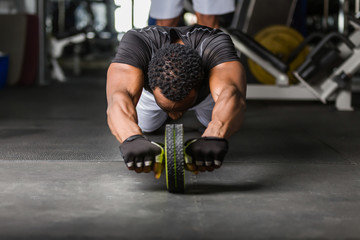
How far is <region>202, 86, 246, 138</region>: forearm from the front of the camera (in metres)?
1.38

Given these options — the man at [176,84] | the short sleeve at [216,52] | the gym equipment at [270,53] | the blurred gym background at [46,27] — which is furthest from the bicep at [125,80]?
the gym equipment at [270,53]

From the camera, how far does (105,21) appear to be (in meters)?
11.2

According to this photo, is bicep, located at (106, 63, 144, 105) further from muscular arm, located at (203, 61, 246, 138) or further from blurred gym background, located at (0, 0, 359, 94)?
blurred gym background, located at (0, 0, 359, 94)

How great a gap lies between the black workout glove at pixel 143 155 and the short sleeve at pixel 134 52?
33 cm

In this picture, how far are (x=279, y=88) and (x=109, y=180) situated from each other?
2229mm

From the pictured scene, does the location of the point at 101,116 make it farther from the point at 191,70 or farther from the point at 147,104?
the point at 191,70

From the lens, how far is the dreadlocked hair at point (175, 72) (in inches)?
54.9

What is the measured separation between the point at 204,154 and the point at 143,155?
16 cm

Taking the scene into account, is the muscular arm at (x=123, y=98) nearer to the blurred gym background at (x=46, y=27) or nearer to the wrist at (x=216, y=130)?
the wrist at (x=216, y=130)

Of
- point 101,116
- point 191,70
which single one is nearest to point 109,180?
point 191,70

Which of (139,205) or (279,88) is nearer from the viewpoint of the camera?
(139,205)

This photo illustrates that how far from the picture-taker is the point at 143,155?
4.09 feet

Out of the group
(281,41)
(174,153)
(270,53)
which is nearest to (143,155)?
(174,153)

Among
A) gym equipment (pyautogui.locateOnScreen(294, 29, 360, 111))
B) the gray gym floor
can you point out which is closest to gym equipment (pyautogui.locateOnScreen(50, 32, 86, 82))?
the gray gym floor
